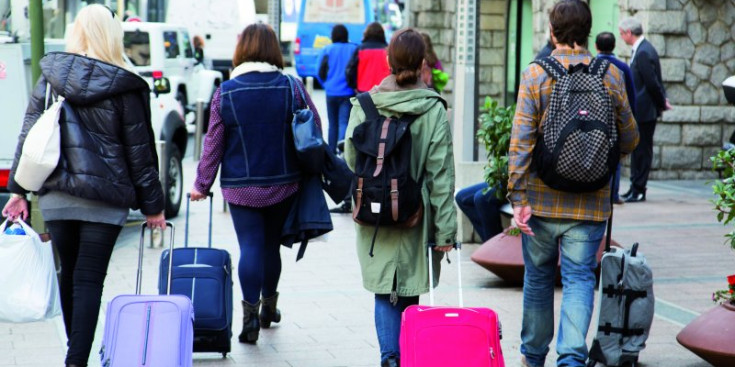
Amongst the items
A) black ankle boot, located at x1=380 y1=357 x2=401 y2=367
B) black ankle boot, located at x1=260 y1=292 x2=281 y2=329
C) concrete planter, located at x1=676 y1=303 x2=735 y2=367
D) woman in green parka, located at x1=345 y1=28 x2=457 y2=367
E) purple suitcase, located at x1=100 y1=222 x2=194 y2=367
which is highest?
woman in green parka, located at x1=345 y1=28 x2=457 y2=367

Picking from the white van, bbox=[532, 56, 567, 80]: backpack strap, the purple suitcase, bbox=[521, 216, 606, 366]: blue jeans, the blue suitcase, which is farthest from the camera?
the white van

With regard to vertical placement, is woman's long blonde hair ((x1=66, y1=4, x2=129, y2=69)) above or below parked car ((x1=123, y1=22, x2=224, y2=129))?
above

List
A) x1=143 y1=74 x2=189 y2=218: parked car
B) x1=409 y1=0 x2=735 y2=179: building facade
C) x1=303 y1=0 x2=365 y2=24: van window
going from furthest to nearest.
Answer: x1=303 y1=0 x2=365 y2=24: van window
x1=409 y1=0 x2=735 y2=179: building facade
x1=143 y1=74 x2=189 y2=218: parked car

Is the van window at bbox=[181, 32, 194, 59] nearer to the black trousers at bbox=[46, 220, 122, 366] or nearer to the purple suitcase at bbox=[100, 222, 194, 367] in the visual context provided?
the black trousers at bbox=[46, 220, 122, 366]

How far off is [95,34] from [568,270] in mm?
2323

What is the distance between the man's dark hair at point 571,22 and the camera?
5504 mm

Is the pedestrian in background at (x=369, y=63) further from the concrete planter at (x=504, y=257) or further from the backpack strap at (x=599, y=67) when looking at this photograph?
the backpack strap at (x=599, y=67)

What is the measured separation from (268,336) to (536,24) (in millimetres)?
10098

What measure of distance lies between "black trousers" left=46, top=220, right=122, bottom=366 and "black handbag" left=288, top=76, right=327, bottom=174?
1.22 meters

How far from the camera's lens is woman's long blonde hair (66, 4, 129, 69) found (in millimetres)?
5285

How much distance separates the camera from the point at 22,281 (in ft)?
17.5

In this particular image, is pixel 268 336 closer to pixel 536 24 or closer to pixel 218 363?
pixel 218 363

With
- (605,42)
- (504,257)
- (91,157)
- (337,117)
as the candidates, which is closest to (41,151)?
(91,157)

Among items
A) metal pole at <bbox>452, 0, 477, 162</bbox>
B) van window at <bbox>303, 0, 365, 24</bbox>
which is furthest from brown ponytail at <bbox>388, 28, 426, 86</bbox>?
van window at <bbox>303, 0, 365, 24</bbox>
